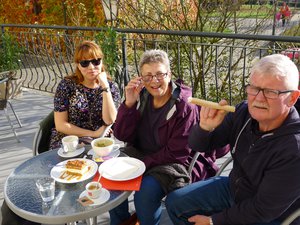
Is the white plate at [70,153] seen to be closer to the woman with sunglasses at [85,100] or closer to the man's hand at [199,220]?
the woman with sunglasses at [85,100]

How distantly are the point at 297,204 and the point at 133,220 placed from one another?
3.59 ft

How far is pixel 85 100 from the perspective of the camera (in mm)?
2590

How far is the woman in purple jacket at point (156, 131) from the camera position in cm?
203

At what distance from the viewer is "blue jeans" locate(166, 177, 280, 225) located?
6.38 feet

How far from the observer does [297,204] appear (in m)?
1.60

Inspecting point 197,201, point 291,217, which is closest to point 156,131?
point 197,201

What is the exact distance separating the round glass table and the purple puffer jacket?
1.67ft

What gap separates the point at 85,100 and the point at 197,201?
1.19 metres

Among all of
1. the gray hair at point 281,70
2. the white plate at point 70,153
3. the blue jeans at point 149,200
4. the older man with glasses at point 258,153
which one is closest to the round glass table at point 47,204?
the white plate at point 70,153

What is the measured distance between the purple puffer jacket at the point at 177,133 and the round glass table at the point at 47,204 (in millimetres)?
508

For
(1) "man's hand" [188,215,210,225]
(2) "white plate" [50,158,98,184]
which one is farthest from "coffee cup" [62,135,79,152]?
(1) "man's hand" [188,215,210,225]

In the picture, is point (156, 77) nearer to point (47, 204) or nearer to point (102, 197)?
point (102, 197)

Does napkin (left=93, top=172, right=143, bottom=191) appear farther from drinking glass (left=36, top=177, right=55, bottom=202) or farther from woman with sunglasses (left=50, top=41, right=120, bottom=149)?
woman with sunglasses (left=50, top=41, right=120, bottom=149)

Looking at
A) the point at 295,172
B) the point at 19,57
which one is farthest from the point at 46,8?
the point at 295,172
